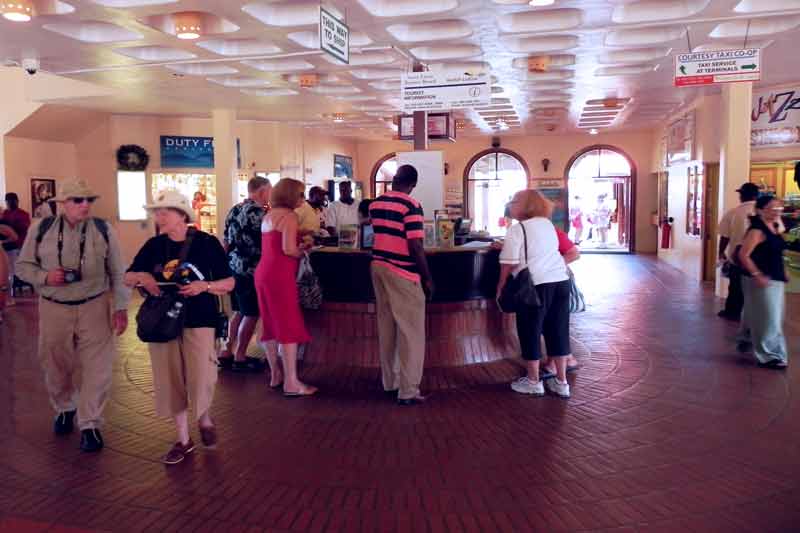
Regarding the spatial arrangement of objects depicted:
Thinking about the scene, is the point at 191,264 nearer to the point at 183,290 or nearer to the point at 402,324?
the point at 183,290

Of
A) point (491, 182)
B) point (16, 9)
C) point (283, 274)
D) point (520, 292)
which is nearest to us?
point (520, 292)

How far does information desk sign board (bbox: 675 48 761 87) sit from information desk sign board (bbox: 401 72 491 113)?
224cm

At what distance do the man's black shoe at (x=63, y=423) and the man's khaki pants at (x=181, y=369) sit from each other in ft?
3.19

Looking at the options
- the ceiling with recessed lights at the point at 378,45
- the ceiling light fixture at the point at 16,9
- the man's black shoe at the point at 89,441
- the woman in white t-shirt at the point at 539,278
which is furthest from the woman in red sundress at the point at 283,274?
the ceiling light fixture at the point at 16,9

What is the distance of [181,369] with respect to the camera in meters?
4.05

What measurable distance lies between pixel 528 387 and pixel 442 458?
156 cm

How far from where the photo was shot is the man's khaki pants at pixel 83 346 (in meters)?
4.17

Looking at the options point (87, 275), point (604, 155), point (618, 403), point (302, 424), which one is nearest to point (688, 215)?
point (604, 155)

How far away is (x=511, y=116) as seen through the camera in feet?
51.8

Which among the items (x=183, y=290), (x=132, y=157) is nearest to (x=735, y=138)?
(x=183, y=290)

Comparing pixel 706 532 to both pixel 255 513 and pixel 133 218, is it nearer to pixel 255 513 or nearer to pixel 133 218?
pixel 255 513

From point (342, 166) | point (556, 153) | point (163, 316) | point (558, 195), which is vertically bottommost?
point (163, 316)

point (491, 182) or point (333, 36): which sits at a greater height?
point (333, 36)

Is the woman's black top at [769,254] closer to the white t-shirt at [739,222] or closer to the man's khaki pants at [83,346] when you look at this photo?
the white t-shirt at [739,222]
